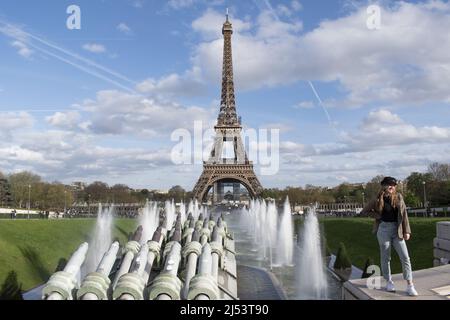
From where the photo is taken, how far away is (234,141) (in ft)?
326

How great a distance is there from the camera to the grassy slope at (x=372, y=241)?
2100 cm

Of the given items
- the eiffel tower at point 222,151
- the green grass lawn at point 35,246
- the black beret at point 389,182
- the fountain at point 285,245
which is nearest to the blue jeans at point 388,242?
the black beret at point 389,182

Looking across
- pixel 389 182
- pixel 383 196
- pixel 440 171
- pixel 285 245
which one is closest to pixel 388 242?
pixel 383 196

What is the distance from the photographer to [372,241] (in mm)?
27703

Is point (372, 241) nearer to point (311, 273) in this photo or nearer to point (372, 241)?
point (372, 241)

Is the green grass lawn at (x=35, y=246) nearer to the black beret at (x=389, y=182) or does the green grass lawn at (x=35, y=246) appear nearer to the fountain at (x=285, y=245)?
the fountain at (x=285, y=245)

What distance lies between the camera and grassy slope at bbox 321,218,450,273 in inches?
827

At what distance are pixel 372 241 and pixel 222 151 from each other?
72.2 metres

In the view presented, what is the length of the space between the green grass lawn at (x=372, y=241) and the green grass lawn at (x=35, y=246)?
52.1 ft

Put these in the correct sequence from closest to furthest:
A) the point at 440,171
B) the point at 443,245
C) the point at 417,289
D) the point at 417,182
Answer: the point at 417,289 → the point at 443,245 → the point at 417,182 → the point at 440,171

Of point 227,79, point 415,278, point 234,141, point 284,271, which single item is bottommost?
point 284,271
